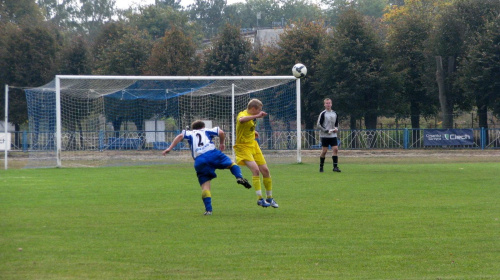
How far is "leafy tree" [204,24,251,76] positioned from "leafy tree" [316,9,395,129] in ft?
24.8

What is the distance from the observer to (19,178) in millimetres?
18016

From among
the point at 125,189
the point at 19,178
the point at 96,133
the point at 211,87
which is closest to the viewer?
the point at 125,189

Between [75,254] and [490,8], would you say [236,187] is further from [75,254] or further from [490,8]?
[490,8]

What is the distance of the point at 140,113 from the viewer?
31.2 meters

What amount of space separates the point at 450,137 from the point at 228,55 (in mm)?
15933

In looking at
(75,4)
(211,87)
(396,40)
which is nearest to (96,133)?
(211,87)

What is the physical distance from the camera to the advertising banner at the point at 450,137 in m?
35.5

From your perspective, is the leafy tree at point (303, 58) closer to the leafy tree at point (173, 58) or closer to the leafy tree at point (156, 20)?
the leafy tree at point (173, 58)

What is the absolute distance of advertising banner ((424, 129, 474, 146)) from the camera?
35.5 metres

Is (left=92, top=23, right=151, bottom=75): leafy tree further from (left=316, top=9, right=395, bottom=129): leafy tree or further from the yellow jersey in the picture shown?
the yellow jersey

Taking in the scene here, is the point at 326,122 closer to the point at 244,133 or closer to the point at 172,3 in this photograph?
the point at 244,133

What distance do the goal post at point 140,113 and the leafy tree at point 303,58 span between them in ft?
25.1

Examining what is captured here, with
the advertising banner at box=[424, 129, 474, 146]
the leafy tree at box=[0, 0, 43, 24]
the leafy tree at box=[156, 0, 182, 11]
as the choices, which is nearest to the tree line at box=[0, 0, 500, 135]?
the advertising banner at box=[424, 129, 474, 146]

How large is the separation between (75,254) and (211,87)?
19523mm
